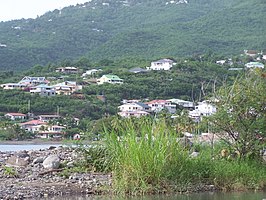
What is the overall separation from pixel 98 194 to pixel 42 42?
307 ft

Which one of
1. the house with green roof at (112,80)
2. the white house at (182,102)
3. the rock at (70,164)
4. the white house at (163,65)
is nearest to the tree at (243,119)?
the rock at (70,164)

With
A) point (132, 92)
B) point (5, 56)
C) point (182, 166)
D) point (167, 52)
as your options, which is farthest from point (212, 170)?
point (167, 52)

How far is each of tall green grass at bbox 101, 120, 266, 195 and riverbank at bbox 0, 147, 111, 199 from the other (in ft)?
2.24

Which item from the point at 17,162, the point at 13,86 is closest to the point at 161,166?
the point at 17,162

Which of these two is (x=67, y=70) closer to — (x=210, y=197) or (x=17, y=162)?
(x=17, y=162)

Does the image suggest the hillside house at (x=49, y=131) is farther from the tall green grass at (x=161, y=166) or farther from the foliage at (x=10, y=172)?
the tall green grass at (x=161, y=166)

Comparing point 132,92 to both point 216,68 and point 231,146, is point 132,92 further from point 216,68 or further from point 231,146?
point 231,146

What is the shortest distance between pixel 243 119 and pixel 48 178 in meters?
4.95

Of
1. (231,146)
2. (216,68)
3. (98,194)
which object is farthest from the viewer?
(216,68)

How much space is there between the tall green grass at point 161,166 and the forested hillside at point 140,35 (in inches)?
2865

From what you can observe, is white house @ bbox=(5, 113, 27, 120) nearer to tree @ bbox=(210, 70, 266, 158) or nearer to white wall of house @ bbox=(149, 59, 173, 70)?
white wall of house @ bbox=(149, 59, 173, 70)

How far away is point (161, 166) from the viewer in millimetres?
12453

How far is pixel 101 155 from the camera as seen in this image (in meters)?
14.5

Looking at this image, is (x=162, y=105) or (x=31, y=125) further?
(x=31, y=125)
